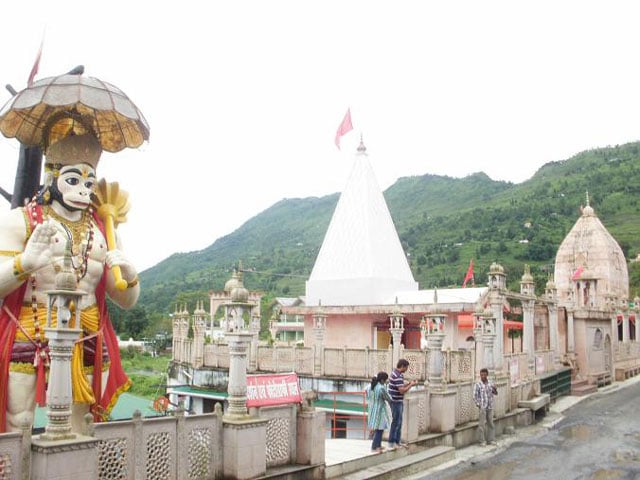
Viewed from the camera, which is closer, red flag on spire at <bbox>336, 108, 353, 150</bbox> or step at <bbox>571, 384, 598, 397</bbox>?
step at <bbox>571, 384, 598, 397</bbox>

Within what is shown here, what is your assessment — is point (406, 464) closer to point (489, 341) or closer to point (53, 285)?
point (489, 341)

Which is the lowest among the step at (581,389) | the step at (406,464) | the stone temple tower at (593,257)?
the step at (581,389)

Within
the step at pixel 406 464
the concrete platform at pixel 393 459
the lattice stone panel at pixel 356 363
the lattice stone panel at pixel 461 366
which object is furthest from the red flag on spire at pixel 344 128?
the step at pixel 406 464

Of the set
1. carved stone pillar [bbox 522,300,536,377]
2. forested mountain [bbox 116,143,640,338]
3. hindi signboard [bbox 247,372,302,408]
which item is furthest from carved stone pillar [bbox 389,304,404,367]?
forested mountain [bbox 116,143,640,338]

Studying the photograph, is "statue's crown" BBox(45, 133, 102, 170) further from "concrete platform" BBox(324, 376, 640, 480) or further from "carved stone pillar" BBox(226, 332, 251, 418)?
"concrete platform" BBox(324, 376, 640, 480)

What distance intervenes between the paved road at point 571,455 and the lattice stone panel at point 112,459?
5.26m

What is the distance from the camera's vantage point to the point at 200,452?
7559mm

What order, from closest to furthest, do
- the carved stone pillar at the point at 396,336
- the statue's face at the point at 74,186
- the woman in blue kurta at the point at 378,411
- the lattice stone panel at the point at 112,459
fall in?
1. the lattice stone panel at the point at 112,459
2. the statue's face at the point at 74,186
3. the woman in blue kurta at the point at 378,411
4. the carved stone pillar at the point at 396,336

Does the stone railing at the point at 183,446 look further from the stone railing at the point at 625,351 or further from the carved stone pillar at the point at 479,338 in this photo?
the stone railing at the point at 625,351

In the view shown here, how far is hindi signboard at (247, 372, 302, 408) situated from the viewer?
8.55 metres

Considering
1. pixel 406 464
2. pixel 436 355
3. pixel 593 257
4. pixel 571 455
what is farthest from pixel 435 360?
pixel 593 257

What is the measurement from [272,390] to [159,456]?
83.9 inches

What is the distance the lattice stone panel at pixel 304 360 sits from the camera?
68.6 ft

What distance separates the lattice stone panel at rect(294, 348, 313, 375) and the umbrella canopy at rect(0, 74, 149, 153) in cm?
1444
